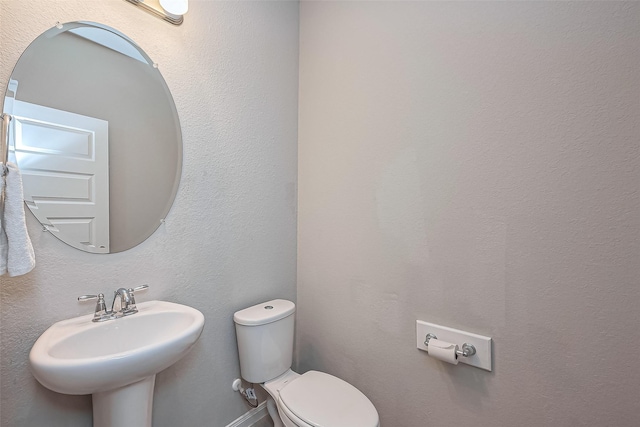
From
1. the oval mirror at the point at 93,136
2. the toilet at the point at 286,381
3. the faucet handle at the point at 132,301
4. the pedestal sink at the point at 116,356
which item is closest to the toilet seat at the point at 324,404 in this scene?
the toilet at the point at 286,381

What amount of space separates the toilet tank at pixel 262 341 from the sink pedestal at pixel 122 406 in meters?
0.44

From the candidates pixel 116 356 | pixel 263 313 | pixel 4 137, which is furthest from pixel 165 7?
pixel 263 313

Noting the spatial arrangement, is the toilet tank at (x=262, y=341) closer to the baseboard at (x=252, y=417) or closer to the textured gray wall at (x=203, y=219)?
the textured gray wall at (x=203, y=219)

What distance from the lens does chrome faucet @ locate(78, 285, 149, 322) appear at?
969 mm

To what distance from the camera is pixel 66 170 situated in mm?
961

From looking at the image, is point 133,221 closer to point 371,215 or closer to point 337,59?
point 371,215

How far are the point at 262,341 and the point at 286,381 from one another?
0.26 metres

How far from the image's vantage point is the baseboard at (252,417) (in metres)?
1.43

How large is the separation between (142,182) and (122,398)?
2.51 feet

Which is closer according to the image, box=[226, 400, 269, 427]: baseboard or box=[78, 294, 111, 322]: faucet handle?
box=[78, 294, 111, 322]: faucet handle

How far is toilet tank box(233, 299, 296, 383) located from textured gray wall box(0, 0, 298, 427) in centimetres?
9

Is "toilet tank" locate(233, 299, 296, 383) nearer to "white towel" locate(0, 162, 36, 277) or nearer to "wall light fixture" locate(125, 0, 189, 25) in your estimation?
"white towel" locate(0, 162, 36, 277)

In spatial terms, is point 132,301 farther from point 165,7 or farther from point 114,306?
point 165,7

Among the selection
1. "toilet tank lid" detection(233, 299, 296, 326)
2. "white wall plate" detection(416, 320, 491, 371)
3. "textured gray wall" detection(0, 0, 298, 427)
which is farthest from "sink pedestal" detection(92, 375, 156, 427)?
"white wall plate" detection(416, 320, 491, 371)
